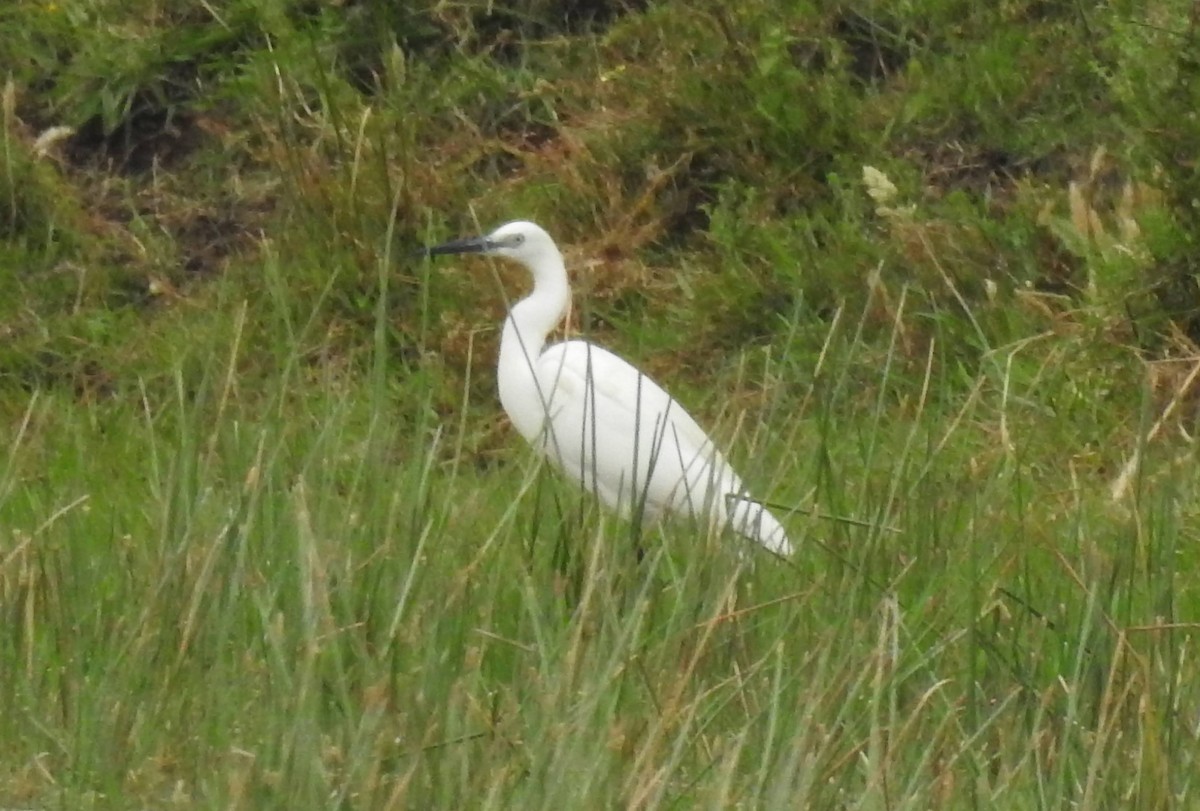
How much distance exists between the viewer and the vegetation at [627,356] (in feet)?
7.70

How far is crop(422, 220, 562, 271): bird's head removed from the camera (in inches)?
196

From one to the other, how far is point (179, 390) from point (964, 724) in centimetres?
93

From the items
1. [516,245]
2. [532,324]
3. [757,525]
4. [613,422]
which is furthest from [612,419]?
[757,525]

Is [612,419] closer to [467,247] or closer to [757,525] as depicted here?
[467,247]

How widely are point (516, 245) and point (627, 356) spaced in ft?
2.11

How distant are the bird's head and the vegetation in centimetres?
14

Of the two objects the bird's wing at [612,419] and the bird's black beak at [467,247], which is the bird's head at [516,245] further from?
the bird's wing at [612,419]

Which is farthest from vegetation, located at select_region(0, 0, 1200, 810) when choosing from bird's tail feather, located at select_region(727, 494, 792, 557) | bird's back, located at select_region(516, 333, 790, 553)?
bird's back, located at select_region(516, 333, 790, 553)

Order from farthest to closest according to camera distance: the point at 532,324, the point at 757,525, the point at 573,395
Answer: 1. the point at 532,324
2. the point at 573,395
3. the point at 757,525

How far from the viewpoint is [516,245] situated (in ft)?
16.4

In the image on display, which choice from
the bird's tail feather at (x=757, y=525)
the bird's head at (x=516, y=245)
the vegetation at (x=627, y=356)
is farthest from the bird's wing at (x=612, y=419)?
the bird's tail feather at (x=757, y=525)

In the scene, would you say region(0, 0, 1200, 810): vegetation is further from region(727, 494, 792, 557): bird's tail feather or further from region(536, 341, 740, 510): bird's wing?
region(536, 341, 740, 510): bird's wing

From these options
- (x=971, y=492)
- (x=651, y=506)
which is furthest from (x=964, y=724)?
(x=651, y=506)

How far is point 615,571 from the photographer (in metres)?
2.45
